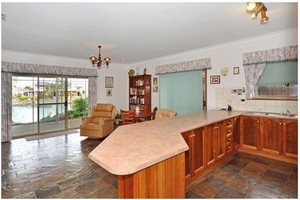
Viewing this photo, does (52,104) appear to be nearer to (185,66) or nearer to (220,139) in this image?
(185,66)

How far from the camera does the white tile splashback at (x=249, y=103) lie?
3702 mm

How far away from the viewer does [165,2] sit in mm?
2500

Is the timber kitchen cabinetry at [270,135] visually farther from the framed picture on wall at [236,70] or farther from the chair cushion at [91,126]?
the chair cushion at [91,126]

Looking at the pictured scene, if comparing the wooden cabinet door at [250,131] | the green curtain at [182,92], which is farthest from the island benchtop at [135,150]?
the green curtain at [182,92]

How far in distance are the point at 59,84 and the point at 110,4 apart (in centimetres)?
447

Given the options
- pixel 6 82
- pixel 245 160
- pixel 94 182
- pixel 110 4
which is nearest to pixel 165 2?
pixel 110 4

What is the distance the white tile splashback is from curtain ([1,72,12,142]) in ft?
18.5

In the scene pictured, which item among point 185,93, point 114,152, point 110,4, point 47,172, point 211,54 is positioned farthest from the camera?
point 185,93

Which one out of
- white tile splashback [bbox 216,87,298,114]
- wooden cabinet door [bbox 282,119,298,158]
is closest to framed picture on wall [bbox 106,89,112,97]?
white tile splashback [bbox 216,87,298,114]

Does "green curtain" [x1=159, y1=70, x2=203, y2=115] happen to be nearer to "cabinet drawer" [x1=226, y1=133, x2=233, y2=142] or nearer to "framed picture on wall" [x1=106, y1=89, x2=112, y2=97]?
"cabinet drawer" [x1=226, y1=133, x2=233, y2=142]

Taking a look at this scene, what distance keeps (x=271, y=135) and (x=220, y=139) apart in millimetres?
1098

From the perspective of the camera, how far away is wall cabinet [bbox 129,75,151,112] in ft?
22.0

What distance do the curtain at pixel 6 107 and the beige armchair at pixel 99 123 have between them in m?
1.99

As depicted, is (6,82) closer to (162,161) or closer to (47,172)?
(47,172)
